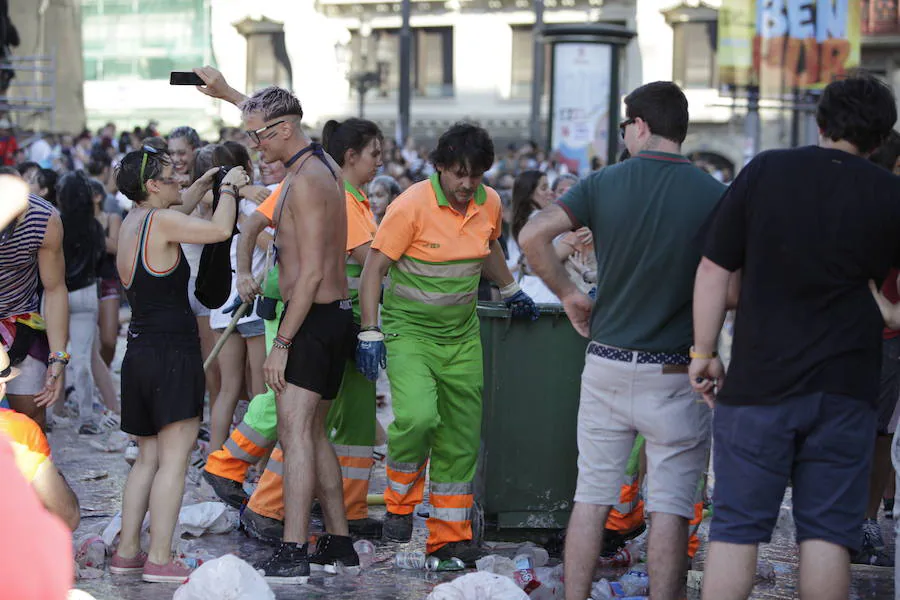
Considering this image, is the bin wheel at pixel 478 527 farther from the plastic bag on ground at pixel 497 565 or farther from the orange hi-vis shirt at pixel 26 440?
the orange hi-vis shirt at pixel 26 440

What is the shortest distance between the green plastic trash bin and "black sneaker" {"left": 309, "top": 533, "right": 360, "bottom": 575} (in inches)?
27.1

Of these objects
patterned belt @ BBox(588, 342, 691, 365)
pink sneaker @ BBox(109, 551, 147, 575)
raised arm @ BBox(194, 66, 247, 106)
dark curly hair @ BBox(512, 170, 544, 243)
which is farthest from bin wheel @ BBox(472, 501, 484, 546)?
dark curly hair @ BBox(512, 170, 544, 243)

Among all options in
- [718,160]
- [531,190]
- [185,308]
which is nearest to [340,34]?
[718,160]

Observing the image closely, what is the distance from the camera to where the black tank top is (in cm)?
527

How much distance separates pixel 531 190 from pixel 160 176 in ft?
10.6

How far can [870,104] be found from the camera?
403cm

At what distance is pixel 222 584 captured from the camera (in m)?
4.50

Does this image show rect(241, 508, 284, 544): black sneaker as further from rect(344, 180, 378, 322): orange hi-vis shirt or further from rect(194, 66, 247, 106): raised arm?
rect(194, 66, 247, 106): raised arm

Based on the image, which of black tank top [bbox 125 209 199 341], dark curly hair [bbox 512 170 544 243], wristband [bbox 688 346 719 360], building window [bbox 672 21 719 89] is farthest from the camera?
building window [bbox 672 21 719 89]

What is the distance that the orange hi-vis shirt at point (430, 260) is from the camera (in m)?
5.64

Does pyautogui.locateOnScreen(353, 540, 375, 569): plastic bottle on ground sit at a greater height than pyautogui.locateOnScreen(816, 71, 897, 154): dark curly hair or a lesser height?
lesser

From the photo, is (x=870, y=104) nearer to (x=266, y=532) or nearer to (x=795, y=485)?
(x=795, y=485)

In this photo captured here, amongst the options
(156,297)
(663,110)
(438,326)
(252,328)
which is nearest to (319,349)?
(438,326)

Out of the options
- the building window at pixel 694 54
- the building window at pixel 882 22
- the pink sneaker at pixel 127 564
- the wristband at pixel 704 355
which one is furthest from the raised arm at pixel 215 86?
the building window at pixel 694 54
